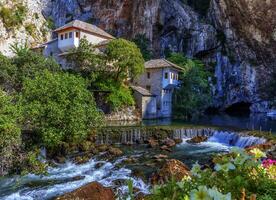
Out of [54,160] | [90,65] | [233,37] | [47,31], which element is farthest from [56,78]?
[233,37]

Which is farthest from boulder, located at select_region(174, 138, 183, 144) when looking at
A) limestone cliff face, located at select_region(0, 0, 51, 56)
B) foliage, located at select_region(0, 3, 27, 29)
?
foliage, located at select_region(0, 3, 27, 29)

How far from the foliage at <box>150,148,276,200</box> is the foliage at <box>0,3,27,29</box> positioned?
52.1 meters

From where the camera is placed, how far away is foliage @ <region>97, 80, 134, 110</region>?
36.8 m

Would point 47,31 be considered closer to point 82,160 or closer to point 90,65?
point 90,65

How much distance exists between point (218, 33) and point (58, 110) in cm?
4288

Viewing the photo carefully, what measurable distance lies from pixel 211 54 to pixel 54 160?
141 ft

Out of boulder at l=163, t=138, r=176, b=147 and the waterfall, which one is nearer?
the waterfall

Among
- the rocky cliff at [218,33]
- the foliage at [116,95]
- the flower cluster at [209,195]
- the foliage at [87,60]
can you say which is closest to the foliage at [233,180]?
the flower cluster at [209,195]

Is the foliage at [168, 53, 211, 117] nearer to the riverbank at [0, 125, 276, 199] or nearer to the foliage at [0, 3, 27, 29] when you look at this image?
the riverbank at [0, 125, 276, 199]

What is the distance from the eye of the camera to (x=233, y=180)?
169 inches

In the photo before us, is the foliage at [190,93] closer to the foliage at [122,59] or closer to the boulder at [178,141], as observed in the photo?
the foliage at [122,59]

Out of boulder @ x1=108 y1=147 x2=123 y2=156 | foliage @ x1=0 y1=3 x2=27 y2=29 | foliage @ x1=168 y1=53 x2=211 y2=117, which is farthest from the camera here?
foliage @ x1=0 y1=3 x2=27 y2=29

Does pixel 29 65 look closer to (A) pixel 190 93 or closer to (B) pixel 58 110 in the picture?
(B) pixel 58 110

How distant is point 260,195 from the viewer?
4.55 m
